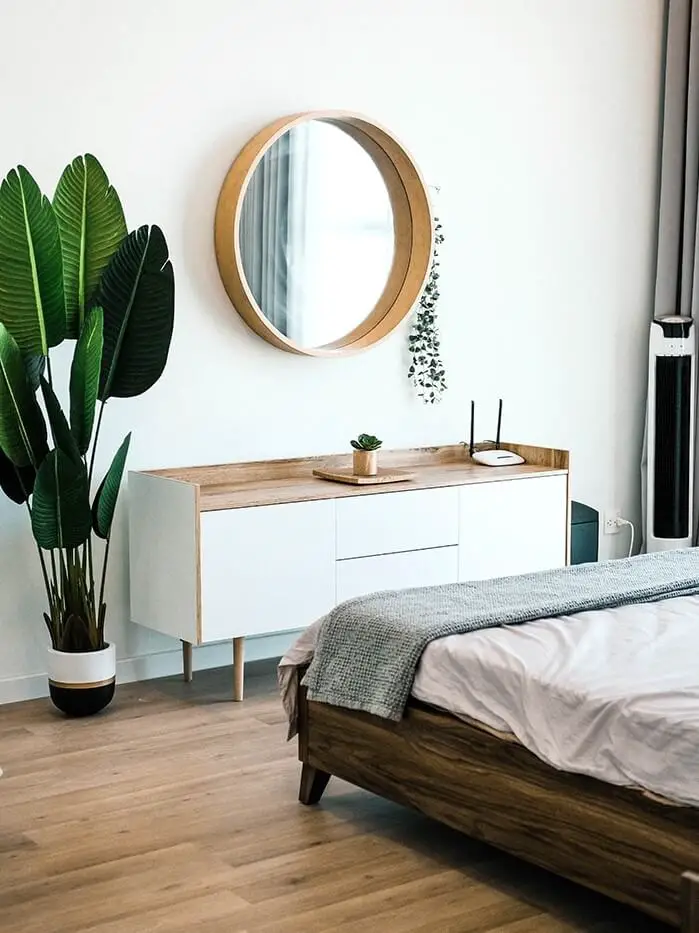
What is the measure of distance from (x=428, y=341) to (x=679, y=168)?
4.71ft

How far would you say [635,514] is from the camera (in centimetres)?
555

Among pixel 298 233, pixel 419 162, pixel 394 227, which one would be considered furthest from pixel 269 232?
pixel 419 162

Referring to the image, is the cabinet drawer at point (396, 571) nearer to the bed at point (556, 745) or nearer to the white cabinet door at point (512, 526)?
the white cabinet door at point (512, 526)

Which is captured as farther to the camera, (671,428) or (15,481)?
(671,428)

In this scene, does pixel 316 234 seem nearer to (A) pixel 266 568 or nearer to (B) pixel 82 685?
(A) pixel 266 568

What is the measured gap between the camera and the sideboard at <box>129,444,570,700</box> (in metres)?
3.91

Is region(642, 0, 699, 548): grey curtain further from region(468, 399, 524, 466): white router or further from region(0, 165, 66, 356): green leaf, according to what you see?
region(0, 165, 66, 356): green leaf

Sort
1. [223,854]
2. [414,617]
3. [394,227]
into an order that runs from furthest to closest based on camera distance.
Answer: [394,227] < [414,617] < [223,854]

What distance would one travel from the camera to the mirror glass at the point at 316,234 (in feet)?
14.4

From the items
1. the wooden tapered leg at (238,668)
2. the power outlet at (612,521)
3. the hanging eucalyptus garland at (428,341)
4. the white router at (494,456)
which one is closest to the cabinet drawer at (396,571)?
the wooden tapered leg at (238,668)

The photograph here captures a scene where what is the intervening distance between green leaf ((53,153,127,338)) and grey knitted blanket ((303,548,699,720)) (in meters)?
1.33

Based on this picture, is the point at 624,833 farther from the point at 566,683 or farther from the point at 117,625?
the point at 117,625

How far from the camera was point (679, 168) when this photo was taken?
535 cm

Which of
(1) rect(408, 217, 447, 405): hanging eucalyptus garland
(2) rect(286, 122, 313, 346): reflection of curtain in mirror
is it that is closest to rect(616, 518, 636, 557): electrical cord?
(1) rect(408, 217, 447, 405): hanging eucalyptus garland
